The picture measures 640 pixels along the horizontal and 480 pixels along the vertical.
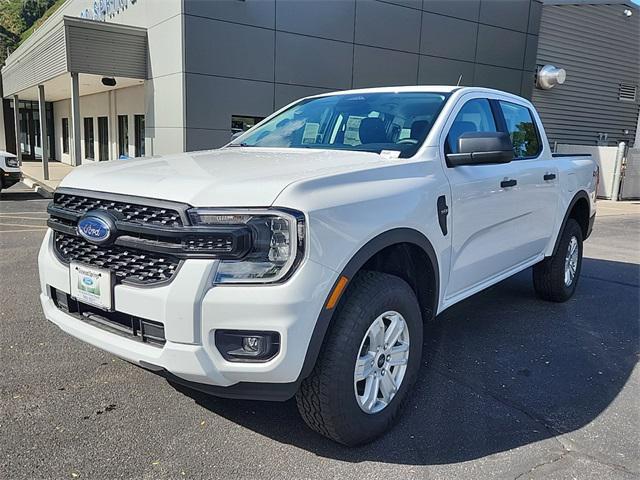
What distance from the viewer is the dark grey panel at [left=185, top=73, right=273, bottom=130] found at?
13430mm

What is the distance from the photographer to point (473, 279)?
12.7 ft

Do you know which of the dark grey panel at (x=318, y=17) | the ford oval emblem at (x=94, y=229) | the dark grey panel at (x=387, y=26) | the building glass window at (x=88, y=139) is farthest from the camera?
the building glass window at (x=88, y=139)

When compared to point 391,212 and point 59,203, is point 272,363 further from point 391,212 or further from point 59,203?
point 59,203

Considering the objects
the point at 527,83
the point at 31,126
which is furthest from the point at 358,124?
the point at 31,126

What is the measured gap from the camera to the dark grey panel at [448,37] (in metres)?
17.0

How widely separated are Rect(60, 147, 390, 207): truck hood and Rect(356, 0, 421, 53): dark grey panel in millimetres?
13193

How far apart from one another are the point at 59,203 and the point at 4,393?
1.22 meters

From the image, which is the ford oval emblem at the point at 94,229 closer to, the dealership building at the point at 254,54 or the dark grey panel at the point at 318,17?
the dealership building at the point at 254,54

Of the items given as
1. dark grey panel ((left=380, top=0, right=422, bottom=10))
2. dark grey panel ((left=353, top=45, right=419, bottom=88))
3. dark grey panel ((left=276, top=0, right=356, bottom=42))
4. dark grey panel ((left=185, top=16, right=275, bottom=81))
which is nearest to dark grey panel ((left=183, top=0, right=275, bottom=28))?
dark grey panel ((left=185, top=16, right=275, bottom=81))

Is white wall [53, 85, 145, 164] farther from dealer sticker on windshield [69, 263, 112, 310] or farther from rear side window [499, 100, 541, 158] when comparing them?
dealer sticker on windshield [69, 263, 112, 310]

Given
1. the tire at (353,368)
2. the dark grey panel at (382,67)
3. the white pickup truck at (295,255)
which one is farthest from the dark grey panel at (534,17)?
the tire at (353,368)

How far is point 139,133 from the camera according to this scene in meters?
18.9

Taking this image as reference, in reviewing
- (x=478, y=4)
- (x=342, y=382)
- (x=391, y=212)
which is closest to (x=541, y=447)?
(x=342, y=382)

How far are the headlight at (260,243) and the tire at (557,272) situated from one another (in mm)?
3665
